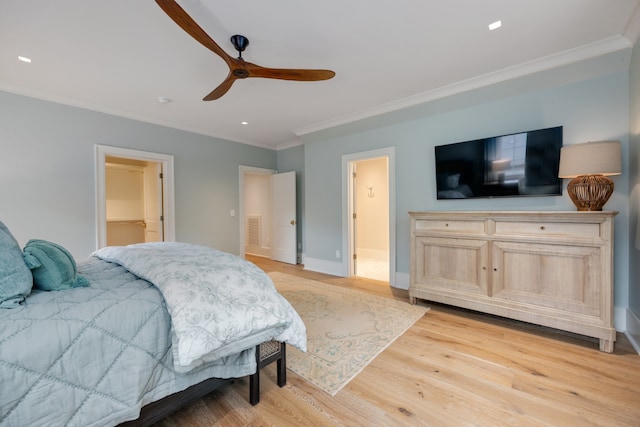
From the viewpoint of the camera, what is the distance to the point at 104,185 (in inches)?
139

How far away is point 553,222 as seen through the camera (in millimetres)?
2275

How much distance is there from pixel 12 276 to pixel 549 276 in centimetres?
348

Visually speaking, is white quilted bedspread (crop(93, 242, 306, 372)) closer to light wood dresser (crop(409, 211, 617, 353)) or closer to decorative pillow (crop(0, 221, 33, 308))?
decorative pillow (crop(0, 221, 33, 308))

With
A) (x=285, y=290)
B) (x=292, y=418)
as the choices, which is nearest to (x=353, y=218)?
(x=285, y=290)

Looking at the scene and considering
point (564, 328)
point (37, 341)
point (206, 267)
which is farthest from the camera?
Result: point (564, 328)

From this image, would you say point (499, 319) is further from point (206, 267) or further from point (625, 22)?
point (206, 267)

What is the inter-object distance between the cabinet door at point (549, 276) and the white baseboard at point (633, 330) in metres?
0.38

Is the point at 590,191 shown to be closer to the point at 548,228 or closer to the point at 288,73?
the point at 548,228

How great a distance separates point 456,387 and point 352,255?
2768 millimetres

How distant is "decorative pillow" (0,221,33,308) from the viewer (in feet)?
3.53

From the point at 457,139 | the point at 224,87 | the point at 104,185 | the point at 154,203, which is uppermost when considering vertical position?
the point at 224,87

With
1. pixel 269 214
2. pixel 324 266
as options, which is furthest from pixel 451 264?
pixel 269 214

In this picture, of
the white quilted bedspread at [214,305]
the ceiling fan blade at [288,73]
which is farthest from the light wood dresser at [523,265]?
the white quilted bedspread at [214,305]

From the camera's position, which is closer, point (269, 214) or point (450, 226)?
point (450, 226)
